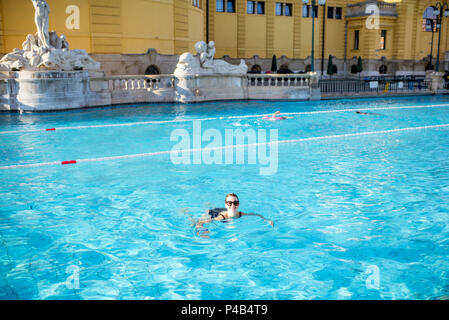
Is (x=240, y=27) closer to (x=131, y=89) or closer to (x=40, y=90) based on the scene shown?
(x=131, y=89)

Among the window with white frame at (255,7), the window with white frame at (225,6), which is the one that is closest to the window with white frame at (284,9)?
the window with white frame at (255,7)

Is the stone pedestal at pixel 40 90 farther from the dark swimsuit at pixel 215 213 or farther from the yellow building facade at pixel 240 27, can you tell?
the dark swimsuit at pixel 215 213

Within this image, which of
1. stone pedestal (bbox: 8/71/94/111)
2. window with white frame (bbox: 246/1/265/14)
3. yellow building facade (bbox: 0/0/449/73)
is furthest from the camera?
window with white frame (bbox: 246/1/265/14)

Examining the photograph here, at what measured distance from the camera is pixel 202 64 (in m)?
25.1

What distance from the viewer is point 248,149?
13125 mm

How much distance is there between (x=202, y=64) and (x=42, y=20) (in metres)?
8.55

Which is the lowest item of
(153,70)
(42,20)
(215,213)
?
(215,213)

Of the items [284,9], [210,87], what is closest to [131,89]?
[210,87]

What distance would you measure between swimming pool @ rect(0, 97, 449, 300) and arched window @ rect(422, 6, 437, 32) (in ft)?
134

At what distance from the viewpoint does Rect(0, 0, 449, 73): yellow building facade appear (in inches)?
1022

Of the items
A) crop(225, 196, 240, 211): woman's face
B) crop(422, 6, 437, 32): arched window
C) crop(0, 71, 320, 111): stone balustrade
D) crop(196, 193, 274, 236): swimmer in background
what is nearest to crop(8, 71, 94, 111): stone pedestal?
crop(0, 71, 320, 111): stone balustrade

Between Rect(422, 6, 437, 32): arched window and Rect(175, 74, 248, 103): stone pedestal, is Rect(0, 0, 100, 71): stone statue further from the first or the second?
Rect(422, 6, 437, 32): arched window

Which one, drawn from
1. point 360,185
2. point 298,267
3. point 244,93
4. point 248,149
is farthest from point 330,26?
point 298,267
